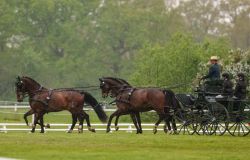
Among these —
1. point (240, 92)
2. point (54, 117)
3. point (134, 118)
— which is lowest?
point (54, 117)

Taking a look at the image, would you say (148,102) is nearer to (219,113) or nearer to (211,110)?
(211,110)

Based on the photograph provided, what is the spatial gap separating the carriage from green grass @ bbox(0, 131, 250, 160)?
2.12 meters

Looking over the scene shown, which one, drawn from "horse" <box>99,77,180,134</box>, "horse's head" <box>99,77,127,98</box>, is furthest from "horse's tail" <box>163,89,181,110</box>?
"horse's head" <box>99,77,127,98</box>

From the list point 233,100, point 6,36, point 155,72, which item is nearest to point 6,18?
point 6,36

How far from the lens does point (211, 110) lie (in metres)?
32.6

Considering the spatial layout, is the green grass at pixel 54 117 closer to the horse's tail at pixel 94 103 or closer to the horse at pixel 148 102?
Answer: the horse's tail at pixel 94 103

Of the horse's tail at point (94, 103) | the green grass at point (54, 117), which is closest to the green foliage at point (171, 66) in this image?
the green grass at point (54, 117)

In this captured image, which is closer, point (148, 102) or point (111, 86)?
point (148, 102)

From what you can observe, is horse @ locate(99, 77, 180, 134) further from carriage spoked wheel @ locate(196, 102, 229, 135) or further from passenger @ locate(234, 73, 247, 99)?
passenger @ locate(234, 73, 247, 99)

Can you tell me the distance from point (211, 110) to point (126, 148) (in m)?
7.75

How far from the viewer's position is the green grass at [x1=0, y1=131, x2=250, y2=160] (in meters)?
22.8

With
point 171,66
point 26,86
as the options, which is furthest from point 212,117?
point 171,66

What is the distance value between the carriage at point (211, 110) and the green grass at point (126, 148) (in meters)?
2.12

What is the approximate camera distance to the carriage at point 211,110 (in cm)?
3238
